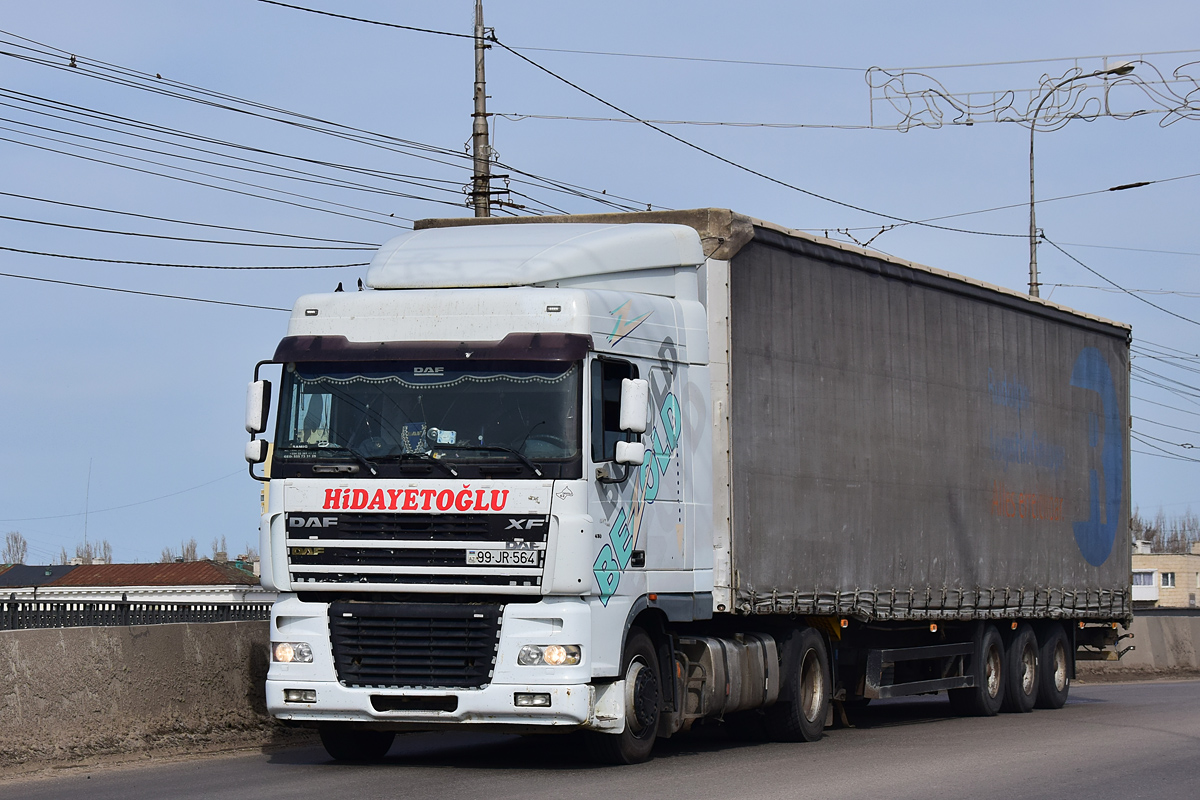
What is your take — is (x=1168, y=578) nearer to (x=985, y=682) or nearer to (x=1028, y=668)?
(x=1028, y=668)

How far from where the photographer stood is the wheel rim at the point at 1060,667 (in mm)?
20578

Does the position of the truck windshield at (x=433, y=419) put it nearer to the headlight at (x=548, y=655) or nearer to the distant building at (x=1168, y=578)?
the headlight at (x=548, y=655)

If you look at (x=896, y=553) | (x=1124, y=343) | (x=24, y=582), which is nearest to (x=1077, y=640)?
(x=1124, y=343)

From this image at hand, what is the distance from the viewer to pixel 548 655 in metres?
11.2

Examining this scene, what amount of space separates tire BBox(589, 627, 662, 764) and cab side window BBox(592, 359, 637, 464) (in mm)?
1454

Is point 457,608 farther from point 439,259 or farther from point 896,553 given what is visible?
point 896,553

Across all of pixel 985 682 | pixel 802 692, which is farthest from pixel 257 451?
pixel 985 682

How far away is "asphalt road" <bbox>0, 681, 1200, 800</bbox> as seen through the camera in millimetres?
10625

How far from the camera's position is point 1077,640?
2180cm

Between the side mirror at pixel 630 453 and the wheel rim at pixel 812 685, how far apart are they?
170 inches

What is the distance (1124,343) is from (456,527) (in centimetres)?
1417

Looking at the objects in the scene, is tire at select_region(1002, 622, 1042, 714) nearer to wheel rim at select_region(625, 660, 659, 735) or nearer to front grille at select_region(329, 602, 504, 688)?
wheel rim at select_region(625, 660, 659, 735)

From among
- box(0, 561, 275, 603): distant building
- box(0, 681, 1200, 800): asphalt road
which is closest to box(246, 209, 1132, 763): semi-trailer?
box(0, 681, 1200, 800): asphalt road

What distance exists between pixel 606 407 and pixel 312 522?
7.43 feet
